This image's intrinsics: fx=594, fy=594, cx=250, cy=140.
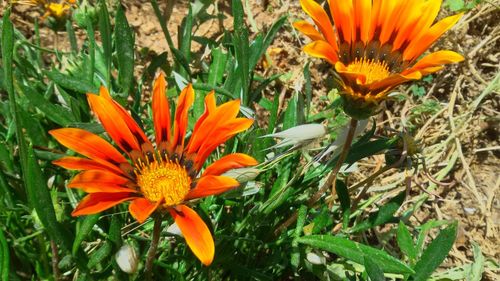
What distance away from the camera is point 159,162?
5.40 ft

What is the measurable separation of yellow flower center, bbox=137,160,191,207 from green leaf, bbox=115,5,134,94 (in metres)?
0.55

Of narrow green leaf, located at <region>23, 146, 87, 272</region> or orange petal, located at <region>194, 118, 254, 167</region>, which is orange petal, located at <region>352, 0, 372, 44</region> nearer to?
orange petal, located at <region>194, 118, 254, 167</region>

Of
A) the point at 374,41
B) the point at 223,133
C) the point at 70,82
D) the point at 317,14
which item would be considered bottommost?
the point at 70,82

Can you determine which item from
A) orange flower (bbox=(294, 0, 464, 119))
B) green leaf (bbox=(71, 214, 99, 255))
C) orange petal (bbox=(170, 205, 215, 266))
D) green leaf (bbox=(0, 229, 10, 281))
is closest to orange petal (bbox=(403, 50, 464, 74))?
orange flower (bbox=(294, 0, 464, 119))

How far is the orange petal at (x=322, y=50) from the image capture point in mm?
1401

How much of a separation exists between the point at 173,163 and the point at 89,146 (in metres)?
0.30

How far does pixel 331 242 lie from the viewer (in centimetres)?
167

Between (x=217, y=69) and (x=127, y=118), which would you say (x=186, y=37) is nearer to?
(x=217, y=69)

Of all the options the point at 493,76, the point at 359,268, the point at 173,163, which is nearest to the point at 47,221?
the point at 173,163

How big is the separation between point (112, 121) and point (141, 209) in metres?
0.31

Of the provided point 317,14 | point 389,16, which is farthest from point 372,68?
point 317,14

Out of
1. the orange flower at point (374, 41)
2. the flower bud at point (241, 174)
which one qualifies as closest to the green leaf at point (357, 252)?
the flower bud at point (241, 174)

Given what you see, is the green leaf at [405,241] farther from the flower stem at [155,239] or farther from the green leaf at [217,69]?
the green leaf at [217,69]

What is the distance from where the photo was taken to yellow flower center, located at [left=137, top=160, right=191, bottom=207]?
4.90 feet
